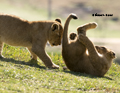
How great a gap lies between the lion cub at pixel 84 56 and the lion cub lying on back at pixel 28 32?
596mm

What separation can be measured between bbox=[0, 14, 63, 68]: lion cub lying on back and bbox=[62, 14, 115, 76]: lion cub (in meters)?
0.60

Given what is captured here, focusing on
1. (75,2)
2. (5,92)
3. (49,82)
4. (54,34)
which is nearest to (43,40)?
(54,34)

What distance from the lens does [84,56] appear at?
30.7 ft

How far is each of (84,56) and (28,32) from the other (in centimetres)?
225

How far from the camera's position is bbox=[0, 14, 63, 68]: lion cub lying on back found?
9.91 metres

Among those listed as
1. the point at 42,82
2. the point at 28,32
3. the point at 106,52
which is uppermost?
the point at 28,32

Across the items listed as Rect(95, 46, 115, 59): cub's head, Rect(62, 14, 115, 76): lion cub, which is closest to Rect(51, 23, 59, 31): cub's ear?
Rect(62, 14, 115, 76): lion cub

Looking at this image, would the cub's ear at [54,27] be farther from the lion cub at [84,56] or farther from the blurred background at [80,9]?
the blurred background at [80,9]

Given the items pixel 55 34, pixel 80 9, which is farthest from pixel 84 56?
pixel 80 9

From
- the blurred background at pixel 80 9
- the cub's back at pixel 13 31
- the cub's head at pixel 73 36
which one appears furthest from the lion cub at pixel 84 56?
the blurred background at pixel 80 9

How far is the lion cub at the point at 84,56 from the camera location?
9.20 metres

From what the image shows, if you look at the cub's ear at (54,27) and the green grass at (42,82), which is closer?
the green grass at (42,82)

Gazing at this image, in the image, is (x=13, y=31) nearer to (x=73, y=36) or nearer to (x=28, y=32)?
(x=28, y=32)

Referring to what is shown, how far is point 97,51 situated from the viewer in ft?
31.8
